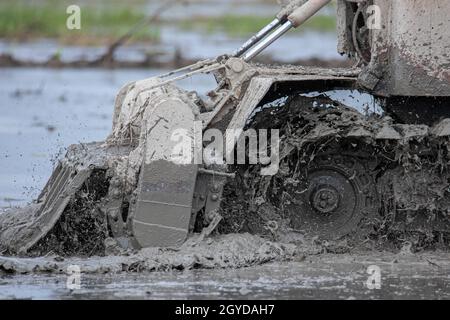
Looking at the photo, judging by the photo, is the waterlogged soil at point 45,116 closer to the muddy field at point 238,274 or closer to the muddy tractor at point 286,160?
the muddy tractor at point 286,160

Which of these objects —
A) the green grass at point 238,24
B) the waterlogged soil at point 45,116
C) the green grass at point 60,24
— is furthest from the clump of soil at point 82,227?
the green grass at point 238,24

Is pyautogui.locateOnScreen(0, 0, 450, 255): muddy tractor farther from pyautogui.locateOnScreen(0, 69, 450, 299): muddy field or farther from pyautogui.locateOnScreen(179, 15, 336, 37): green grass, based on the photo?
pyautogui.locateOnScreen(179, 15, 336, 37): green grass

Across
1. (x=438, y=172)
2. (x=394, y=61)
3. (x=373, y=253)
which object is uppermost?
(x=394, y=61)

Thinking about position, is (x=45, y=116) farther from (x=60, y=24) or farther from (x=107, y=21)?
(x=107, y=21)

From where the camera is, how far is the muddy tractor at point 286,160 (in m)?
9.59

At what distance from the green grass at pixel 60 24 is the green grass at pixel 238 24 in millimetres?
2077

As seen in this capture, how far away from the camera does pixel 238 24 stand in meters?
36.9

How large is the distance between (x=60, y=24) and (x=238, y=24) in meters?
5.28

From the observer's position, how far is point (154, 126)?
9.61m

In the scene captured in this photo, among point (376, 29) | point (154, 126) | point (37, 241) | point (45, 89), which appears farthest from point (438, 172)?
point (45, 89)

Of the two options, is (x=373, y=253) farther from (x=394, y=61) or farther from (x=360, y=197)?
(x=394, y=61)

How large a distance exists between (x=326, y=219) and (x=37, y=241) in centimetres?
227

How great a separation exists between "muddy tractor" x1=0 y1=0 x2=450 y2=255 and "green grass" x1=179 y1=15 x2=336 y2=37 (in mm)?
24195

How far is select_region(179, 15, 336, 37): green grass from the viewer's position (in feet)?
116
